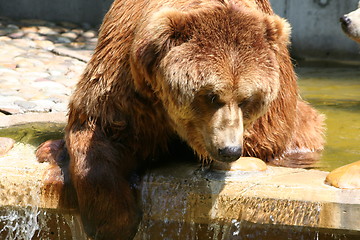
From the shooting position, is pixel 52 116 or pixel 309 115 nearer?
pixel 309 115

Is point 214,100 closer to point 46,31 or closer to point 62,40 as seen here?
point 62,40

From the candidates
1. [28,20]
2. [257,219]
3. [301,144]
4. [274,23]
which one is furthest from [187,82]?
[28,20]

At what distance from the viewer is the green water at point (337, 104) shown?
4.37 metres

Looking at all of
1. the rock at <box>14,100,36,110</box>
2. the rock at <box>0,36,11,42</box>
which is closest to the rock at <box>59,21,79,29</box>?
the rock at <box>0,36,11,42</box>

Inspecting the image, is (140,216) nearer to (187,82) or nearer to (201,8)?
(187,82)

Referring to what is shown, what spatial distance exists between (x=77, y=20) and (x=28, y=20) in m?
0.86

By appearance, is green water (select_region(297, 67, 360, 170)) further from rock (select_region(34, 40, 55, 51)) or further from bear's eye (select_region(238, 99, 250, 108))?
rock (select_region(34, 40, 55, 51))

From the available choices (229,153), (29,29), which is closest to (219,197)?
(229,153)

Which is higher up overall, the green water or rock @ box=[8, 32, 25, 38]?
the green water

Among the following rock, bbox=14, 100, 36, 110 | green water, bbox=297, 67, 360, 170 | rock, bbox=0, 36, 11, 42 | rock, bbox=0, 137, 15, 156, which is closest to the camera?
rock, bbox=0, 137, 15, 156

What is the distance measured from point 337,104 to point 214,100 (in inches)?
136

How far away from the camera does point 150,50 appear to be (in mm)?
3084

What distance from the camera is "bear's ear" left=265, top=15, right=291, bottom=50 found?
3.17 m

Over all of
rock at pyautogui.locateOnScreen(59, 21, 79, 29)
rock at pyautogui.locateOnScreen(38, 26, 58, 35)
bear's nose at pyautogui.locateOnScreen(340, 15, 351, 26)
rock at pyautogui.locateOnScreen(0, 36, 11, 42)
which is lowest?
rock at pyautogui.locateOnScreen(59, 21, 79, 29)
